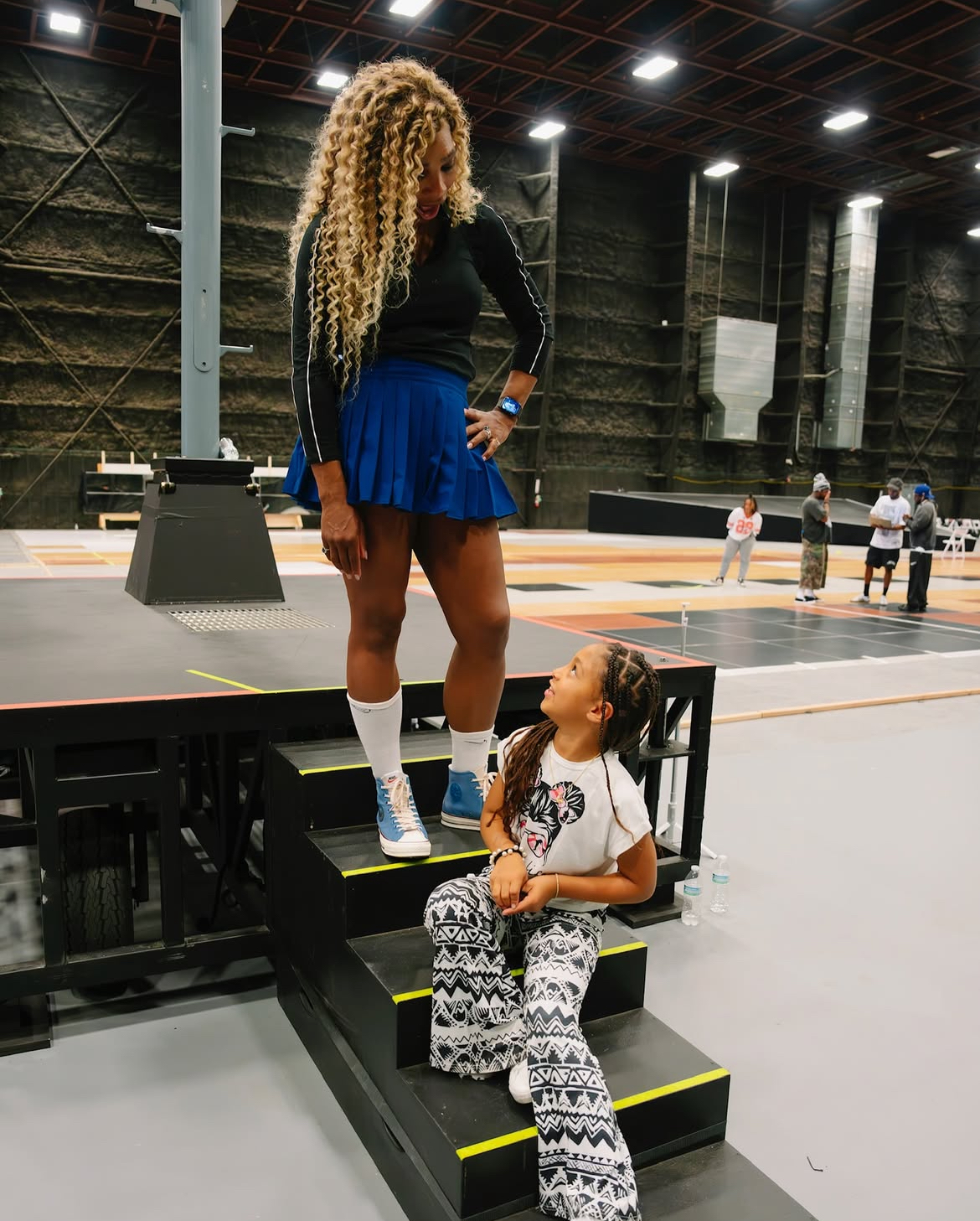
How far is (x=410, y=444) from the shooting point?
160 cm

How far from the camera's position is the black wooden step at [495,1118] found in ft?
4.18

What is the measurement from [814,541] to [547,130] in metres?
10.8

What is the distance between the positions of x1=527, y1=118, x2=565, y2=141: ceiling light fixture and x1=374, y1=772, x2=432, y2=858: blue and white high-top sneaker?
16.3 meters

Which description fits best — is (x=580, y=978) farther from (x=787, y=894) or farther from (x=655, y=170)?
(x=655, y=170)

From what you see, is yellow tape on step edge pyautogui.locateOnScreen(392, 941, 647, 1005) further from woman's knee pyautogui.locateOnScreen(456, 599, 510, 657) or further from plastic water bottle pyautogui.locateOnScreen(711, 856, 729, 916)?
plastic water bottle pyautogui.locateOnScreen(711, 856, 729, 916)

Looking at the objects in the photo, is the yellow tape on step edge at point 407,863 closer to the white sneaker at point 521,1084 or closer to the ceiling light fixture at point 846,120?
the white sneaker at point 521,1084

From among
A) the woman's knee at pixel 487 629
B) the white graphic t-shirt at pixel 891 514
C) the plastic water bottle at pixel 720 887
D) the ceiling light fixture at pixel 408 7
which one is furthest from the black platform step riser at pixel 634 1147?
the ceiling light fixture at pixel 408 7

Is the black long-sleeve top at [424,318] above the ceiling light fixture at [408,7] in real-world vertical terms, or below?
below

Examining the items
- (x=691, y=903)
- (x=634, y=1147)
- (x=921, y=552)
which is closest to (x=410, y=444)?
(x=634, y=1147)

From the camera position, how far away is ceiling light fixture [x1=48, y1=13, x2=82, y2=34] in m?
12.4

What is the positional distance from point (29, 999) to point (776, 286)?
2040cm

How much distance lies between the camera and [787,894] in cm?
259

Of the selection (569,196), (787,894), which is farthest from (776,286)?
(787,894)

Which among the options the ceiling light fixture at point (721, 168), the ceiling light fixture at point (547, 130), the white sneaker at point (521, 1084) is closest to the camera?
the white sneaker at point (521, 1084)
